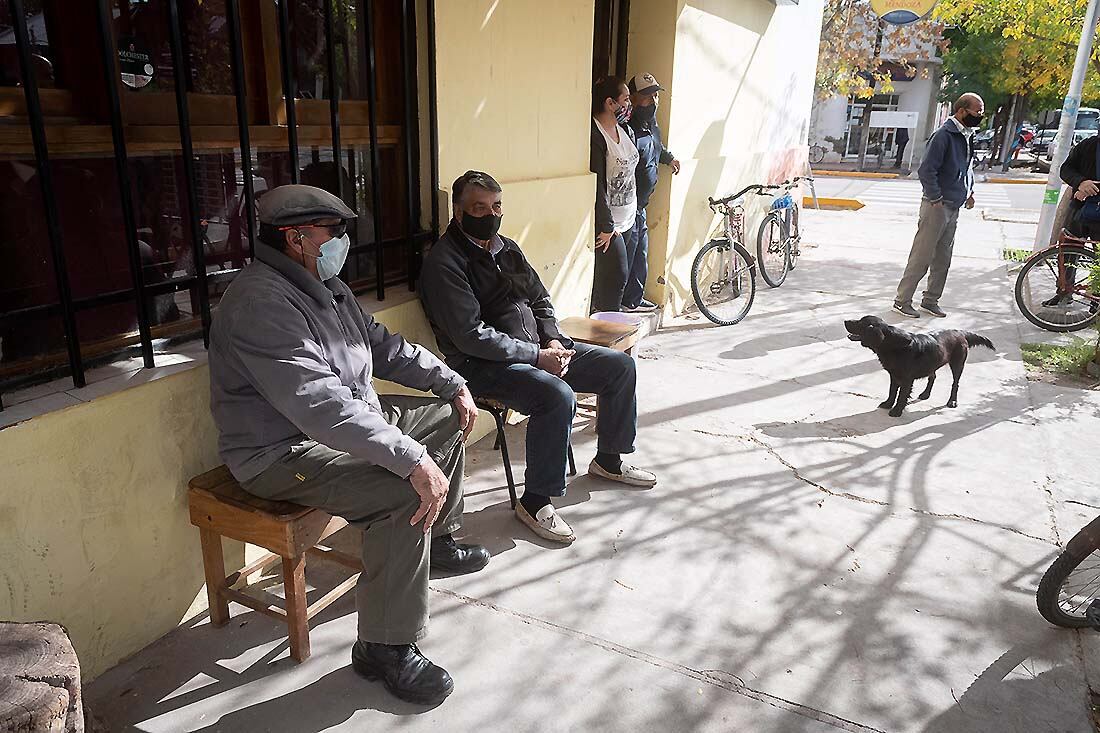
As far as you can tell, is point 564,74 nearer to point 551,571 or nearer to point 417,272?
point 417,272

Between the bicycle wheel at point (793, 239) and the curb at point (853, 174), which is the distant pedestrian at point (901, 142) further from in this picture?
the bicycle wheel at point (793, 239)

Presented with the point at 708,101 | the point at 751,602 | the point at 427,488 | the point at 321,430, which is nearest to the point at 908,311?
the point at 708,101

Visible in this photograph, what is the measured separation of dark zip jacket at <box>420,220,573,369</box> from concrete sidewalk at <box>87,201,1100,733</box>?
79 centimetres

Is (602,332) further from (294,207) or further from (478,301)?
(294,207)

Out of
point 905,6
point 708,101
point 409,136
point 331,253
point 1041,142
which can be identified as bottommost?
point 331,253

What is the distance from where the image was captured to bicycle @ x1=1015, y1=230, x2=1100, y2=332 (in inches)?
260

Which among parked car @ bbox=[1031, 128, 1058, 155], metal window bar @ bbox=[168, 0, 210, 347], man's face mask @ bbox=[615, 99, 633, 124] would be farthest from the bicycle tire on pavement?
parked car @ bbox=[1031, 128, 1058, 155]

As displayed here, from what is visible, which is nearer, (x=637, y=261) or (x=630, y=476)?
(x=630, y=476)

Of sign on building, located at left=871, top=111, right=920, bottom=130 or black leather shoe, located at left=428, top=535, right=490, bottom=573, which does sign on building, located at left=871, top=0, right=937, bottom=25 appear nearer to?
black leather shoe, located at left=428, top=535, right=490, bottom=573

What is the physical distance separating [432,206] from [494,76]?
2.76 ft

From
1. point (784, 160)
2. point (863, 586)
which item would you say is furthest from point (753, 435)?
point (784, 160)

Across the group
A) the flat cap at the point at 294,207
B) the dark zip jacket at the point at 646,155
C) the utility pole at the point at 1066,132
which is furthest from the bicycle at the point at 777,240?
the flat cap at the point at 294,207

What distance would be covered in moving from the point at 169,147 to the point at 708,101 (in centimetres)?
559

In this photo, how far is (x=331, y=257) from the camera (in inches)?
102
